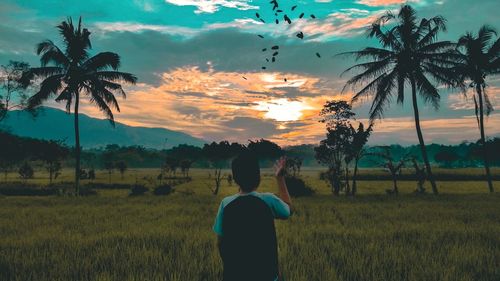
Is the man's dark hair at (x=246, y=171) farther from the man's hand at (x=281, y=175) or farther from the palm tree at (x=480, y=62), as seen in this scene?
the palm tree at (x=480, y=62)

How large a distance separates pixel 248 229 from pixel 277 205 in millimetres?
337

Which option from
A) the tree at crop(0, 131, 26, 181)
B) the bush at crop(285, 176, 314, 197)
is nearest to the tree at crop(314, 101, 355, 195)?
the bush at crop(285, 176, 314, 197)

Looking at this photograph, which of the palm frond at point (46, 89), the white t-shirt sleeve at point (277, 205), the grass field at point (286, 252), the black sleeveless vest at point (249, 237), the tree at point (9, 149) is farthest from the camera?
the tree at point (9, 149)

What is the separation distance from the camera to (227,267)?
3.38m

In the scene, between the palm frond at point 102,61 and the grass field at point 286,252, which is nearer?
the grass field at point 286,252

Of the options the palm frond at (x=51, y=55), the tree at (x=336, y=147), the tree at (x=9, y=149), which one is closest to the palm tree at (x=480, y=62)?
the tree at (x=336, y=147)

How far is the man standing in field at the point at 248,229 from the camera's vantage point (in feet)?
10.8

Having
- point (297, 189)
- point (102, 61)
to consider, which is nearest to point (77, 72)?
point (102, 61)

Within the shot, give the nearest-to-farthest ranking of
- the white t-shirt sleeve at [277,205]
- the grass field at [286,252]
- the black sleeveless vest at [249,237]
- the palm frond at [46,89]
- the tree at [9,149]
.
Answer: the black sleeveless vest at [249,237] → the white t-shirt sleeve at [277,205] → the grass field at [286,252] → the palm frond at [46,89] → the tree at [9,149]

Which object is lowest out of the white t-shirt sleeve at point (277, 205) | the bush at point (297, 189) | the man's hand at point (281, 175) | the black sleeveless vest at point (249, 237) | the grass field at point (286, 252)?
the bush at point (297, 189)

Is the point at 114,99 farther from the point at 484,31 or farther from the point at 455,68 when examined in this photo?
the point at 484,31

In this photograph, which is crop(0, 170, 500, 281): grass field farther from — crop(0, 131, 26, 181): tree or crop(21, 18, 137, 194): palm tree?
crop(0, 131, 26, 181): tree

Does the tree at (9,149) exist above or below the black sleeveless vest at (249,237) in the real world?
above

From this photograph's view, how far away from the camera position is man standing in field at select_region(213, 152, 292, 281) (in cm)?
329
